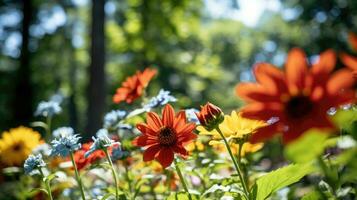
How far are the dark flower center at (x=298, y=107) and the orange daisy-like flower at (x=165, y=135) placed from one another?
641 millimetres

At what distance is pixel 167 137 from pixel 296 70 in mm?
749

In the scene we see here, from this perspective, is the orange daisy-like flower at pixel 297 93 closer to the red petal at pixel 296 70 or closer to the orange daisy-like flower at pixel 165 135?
the red petal at pixel 296 70

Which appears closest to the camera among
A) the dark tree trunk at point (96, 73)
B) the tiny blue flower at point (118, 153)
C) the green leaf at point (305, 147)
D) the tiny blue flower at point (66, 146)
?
the green leaf at point (305, 147)

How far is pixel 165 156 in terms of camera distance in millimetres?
1760

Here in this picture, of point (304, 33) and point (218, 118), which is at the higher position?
point (304, 33)

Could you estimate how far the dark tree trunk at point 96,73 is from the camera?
28.5 feet

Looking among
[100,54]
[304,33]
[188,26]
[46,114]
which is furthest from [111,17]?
[46,114]

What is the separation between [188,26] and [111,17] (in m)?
13.8

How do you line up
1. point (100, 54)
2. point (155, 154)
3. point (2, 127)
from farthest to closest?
point (2, 127), point (100, 54), point (155, 154)

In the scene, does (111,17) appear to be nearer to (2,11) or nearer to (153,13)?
(2,11)

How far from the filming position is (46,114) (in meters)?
3.37

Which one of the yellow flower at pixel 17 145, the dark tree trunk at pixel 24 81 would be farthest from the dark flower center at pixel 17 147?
the dark tree trunk at pixel 24 81

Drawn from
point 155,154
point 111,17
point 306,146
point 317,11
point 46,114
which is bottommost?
point 306,146

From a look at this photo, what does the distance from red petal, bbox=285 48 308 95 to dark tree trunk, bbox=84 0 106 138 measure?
7.63 meters
